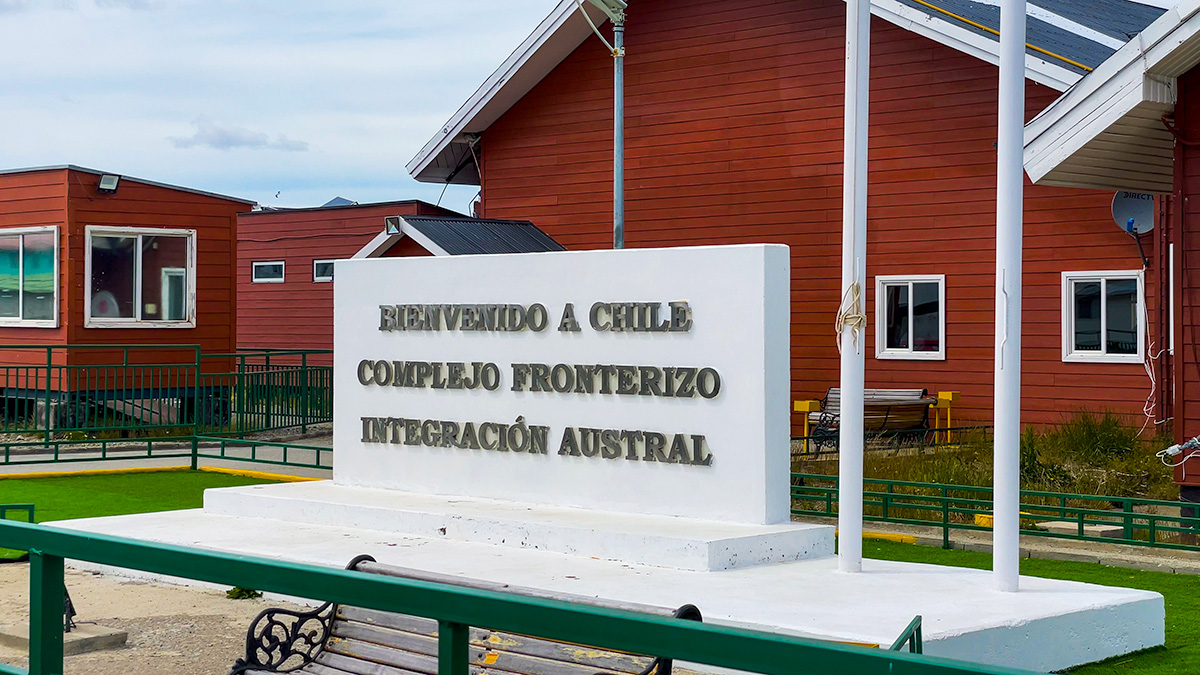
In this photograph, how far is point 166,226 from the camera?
22.4 meters

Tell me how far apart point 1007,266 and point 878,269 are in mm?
12505

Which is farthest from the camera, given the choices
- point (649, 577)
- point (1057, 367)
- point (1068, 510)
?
point (1057, 367)

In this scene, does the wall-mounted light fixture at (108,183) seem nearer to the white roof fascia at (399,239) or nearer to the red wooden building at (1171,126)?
the white roof fascia at (399,239)

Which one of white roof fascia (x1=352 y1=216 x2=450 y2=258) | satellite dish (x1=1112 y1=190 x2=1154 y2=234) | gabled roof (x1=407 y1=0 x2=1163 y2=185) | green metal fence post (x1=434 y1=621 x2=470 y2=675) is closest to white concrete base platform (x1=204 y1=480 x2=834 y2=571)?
green metal fence post (x1=434 y1=621 x2=470 y2=675)

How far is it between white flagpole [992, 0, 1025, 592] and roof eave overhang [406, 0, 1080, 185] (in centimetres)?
1072

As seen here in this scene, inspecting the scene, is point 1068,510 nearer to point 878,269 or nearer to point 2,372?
point 878,269

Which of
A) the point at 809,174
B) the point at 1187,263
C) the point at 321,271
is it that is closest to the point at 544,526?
the point at 1187,263

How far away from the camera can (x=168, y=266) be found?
74.0 ft

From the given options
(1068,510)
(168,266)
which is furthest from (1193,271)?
(168,266)

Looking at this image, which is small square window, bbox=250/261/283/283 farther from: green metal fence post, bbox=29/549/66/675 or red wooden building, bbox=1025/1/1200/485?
green metal fence post, bbox=29/549/66/675

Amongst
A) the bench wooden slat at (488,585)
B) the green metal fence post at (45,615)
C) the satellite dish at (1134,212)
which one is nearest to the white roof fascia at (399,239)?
the satellite dish at (1134,212)

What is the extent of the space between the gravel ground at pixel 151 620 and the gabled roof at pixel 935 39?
41.3 ft

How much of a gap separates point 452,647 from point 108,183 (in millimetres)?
20238

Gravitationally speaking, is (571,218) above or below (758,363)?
above
